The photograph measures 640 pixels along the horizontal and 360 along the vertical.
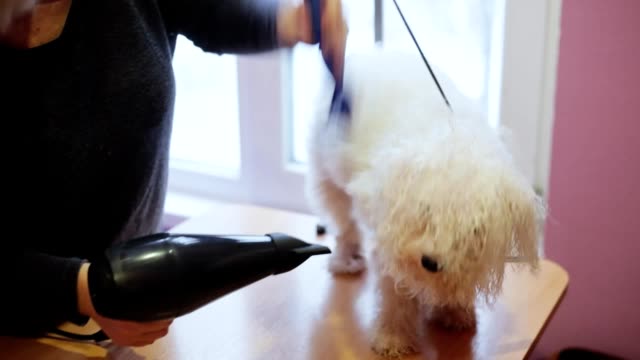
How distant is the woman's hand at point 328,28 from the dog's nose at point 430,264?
0.74ft

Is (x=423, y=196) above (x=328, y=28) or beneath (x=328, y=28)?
beneath

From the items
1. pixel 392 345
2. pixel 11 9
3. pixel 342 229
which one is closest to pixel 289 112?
pixel 342 229

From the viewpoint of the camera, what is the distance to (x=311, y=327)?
972 millimetres

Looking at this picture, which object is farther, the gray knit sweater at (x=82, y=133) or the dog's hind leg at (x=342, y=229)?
the dog's hind leg at (x=342, y=229)

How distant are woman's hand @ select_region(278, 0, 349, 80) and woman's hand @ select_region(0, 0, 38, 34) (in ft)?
0.93

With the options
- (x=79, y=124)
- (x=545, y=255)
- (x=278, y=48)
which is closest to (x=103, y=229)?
(x=79, y=124)

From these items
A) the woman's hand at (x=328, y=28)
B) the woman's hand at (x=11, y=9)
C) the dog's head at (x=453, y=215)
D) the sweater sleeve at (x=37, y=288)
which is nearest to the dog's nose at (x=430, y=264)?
the dog's head at (x=453, y=215)

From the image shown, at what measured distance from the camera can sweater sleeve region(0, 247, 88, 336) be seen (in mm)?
736

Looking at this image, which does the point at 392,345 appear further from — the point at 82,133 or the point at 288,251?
the point at 82,133

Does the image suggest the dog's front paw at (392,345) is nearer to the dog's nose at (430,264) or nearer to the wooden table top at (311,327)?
the wooden table top at (311,327)

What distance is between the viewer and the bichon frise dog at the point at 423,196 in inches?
31.4

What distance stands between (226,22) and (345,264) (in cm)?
39

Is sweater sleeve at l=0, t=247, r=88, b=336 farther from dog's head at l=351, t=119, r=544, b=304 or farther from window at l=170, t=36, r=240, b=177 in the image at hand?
window at l=170, t=36, r=240, b=177

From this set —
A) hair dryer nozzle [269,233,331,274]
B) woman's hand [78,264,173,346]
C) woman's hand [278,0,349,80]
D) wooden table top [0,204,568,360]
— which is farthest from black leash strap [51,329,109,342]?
woman's hand [278,0,349,80]
